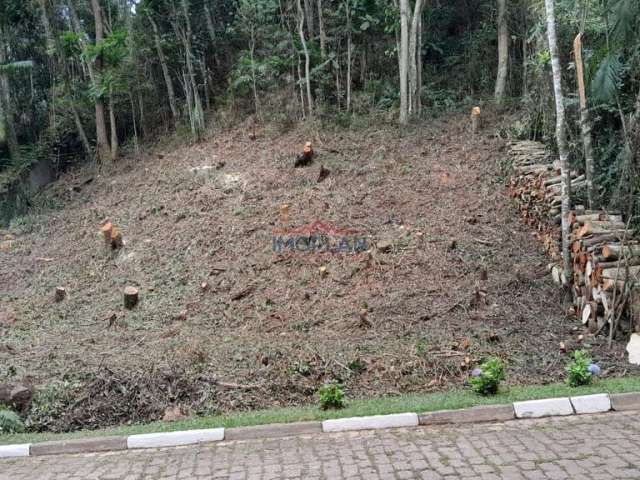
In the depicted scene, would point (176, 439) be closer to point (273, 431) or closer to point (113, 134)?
point (273, 431)

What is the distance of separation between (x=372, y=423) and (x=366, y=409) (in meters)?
0.23

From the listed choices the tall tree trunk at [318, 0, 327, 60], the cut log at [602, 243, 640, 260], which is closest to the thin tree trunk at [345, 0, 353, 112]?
the tall tree trunk at [318, 0, 327, 60]

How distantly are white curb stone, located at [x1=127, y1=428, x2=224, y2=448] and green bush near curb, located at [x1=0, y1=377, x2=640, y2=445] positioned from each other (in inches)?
5.5

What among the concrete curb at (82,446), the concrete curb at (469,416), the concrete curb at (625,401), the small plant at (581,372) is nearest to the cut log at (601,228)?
the small plant at (581,372)

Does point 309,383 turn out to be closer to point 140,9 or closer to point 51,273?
point 51,273

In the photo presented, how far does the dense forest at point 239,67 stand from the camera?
14.3m

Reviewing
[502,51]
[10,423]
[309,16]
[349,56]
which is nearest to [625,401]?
[10,423]

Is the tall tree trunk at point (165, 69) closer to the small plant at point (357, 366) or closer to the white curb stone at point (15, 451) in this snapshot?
the small plant at point (357, 366)

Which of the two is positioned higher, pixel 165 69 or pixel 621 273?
pixel 165 69

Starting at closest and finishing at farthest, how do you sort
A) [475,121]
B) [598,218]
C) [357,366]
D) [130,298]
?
[357,366], [598,218], [130,298], [475,121]

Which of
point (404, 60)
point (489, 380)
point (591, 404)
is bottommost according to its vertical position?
point (591, 404)

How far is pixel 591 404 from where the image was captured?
467 centimetres

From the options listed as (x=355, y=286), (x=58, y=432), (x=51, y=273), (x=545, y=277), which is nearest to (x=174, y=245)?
(x=51, y=273)

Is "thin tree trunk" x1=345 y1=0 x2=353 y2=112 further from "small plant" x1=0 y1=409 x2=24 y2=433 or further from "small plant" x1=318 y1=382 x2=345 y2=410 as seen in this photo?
"small plant" x1=0 y1=409 x2=24 y2=433
